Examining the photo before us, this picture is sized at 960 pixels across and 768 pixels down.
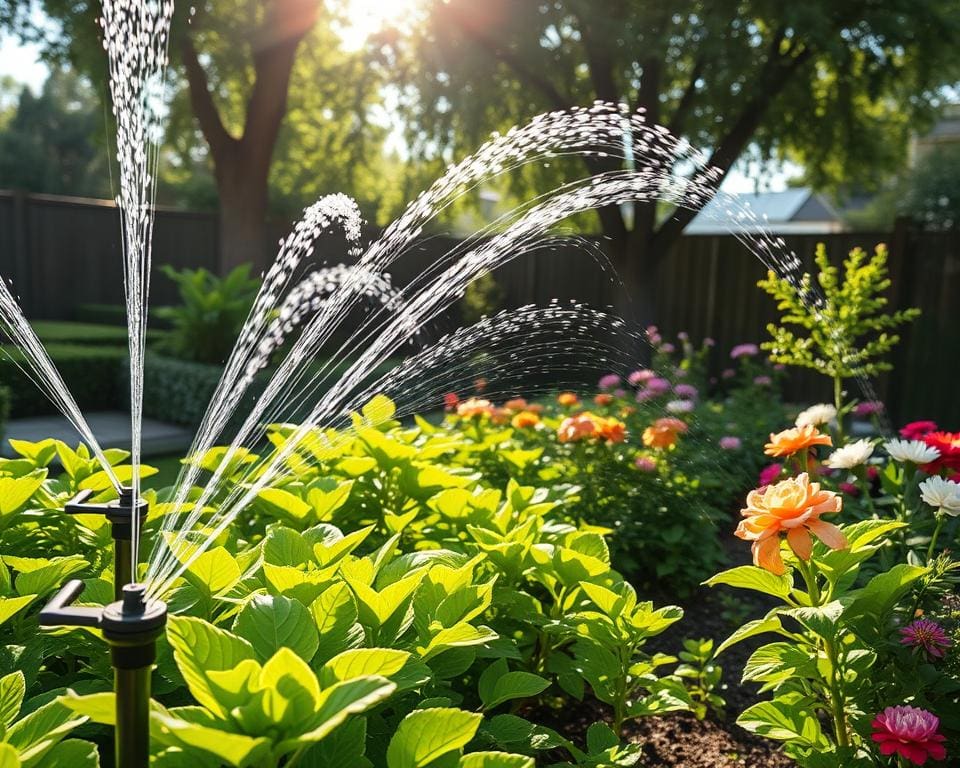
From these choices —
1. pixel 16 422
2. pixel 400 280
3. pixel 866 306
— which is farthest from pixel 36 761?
pixel 400 280

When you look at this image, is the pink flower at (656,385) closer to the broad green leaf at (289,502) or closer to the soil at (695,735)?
the soil at (695,735)

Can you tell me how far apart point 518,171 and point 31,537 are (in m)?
11.0

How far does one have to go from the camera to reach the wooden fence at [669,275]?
27.9 feet

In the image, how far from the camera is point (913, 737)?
1498 mm

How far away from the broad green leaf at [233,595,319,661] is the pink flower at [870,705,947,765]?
1060mm

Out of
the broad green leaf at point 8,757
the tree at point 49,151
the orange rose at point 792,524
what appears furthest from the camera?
the tree at point 49,151

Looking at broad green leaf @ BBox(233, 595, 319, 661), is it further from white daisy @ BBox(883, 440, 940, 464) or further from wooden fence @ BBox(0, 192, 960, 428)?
wooden fence @ BBox(0, 192, 960, 428)

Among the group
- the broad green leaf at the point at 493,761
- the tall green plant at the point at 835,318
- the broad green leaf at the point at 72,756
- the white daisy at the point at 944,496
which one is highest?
the tall green plant at the point at 835,318

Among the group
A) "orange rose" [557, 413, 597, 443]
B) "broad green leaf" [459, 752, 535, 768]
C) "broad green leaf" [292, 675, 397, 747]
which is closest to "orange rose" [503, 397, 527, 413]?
"orange rose" [557, 413, 597, 443]

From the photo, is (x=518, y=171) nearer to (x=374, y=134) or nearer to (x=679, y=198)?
(x=374, y=134)

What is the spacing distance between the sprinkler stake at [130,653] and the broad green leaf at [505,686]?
28.9 inches

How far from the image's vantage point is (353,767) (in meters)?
1.25

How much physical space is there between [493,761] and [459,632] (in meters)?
0.31

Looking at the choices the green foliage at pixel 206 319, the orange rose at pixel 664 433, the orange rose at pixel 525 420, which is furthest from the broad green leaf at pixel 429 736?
the green foliage at pixel 206 319
